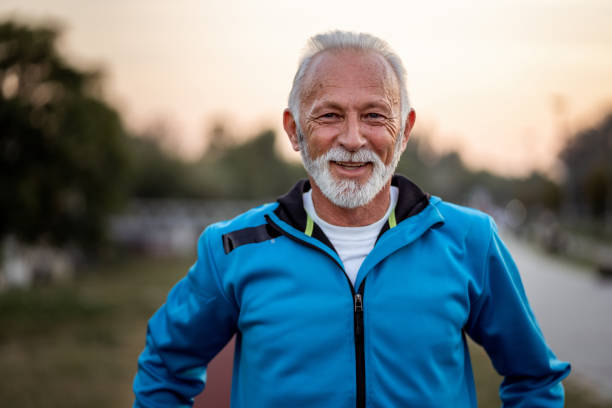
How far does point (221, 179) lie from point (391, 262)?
3973cm

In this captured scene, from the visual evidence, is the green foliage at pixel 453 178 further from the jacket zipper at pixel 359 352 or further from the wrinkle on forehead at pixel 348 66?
the jacket zipper at pixel 359 352

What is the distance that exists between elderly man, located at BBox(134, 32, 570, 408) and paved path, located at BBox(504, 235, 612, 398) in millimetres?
5200

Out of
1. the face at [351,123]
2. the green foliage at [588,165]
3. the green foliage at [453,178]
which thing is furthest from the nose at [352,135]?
the green foliage at [453,178]

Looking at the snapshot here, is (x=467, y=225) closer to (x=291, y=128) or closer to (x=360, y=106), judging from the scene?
(x=360, y=106)

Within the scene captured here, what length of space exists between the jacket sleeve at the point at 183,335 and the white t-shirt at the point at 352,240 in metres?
0.42

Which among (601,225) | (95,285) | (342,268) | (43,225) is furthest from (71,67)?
(601,225)

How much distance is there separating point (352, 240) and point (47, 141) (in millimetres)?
12500

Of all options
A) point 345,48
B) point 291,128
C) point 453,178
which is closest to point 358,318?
point 291,128

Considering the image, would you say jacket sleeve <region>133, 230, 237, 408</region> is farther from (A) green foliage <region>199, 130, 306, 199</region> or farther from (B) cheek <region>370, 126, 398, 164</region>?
(A) green foliage <region>199, 130, 306, 199</region>

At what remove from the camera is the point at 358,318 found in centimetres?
166

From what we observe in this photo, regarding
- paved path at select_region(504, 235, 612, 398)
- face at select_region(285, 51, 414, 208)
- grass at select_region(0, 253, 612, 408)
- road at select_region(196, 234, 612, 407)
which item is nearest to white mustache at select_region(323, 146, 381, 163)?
face at select_region(285, 51, 414, 208)

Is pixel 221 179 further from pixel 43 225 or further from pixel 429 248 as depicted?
pixel 429 248

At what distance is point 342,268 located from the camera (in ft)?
5.58

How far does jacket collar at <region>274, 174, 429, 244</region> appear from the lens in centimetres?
180
